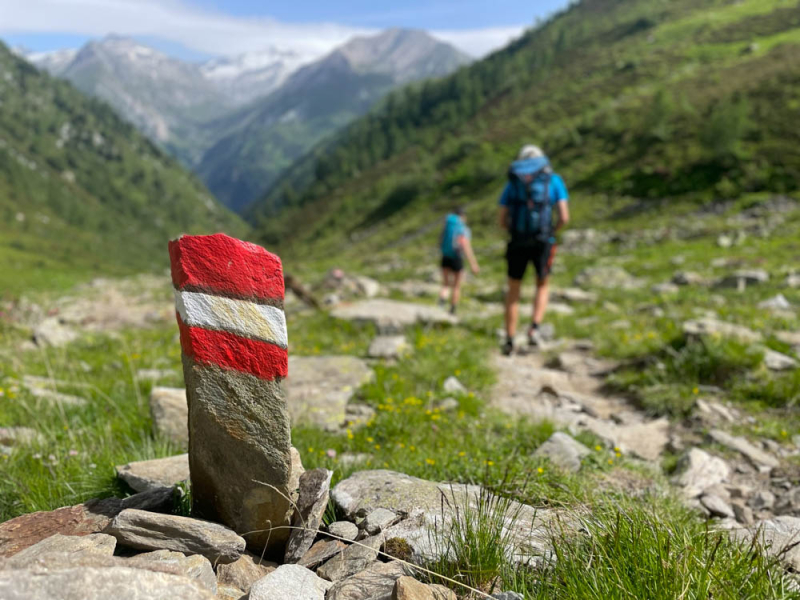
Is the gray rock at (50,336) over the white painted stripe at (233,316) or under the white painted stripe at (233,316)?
under

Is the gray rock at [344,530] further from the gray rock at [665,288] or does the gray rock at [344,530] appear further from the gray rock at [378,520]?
the gray rock at [665,288]

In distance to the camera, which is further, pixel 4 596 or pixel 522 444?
pixel 522 444

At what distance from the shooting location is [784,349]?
256 inches

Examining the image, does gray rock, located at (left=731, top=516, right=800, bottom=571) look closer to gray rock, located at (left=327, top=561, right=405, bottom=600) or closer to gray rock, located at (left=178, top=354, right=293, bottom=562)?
gray rock, located at (left=327, top=561, right=405, bottom=600)

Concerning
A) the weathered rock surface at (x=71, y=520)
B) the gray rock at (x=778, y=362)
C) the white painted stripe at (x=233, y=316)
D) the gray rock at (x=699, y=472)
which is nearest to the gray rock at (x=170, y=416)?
the weathered rock surface at (x=71, y=520)

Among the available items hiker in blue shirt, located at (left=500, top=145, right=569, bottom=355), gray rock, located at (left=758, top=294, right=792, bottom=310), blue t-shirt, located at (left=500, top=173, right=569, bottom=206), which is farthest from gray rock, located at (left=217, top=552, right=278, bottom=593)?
gray rock, located at (left=758, top=294, right=792, bottom=310)

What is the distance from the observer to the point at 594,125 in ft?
221

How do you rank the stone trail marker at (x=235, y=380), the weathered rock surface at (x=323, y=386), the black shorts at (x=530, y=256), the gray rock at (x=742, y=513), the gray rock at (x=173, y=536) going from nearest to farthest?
the gray rock at (x=173, y=536)
the stone trail marker at (x=235, y=380)
the gray rock at (x=742, y=513)
the weathered rock surface at (x=323, y=386)
the black shorts at (x=530, y=256)

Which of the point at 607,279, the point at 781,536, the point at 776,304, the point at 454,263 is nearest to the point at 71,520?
the point at 781,536

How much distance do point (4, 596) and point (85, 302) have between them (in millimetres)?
22894

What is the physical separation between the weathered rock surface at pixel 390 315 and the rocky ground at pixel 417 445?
50 millimetres

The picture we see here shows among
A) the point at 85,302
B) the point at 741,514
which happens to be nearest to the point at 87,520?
the point at 741,514

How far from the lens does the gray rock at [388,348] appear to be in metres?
7.31

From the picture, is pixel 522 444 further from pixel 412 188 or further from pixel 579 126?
pixel 412 188
